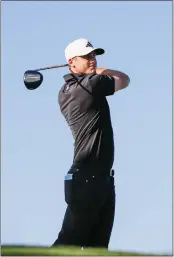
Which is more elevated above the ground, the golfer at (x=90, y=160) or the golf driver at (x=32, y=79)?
the golf driver at (x=32, y=79)

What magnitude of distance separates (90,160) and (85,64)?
1.31 meters

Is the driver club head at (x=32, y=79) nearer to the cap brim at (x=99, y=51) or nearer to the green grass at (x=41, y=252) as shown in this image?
the cap brim at (x=99, y=51)

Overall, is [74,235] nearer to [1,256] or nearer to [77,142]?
[77,142]

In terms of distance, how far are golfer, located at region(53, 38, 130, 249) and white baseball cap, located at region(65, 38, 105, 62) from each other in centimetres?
5

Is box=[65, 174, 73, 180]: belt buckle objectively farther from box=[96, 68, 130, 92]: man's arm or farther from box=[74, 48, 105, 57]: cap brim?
box=[74, 48, 105, 57]: cap brim

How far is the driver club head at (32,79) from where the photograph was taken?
10.2 metres

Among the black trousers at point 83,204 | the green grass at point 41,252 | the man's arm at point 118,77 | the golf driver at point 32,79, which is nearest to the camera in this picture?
the green grass at point 41,252

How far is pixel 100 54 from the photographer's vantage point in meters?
10.5

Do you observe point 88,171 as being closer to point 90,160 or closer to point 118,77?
point 90,160

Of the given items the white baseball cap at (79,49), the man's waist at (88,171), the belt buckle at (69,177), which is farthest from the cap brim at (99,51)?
the belt buckle at (69,177)

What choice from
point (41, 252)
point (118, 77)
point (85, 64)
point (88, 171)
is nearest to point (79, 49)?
point (85, 64)

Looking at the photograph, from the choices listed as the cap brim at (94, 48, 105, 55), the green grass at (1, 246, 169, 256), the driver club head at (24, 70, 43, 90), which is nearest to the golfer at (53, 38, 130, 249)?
the cap brim at (94, 48, 105, 55)

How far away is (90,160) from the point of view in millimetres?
9750

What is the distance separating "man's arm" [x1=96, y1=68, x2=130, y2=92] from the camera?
1003cm
